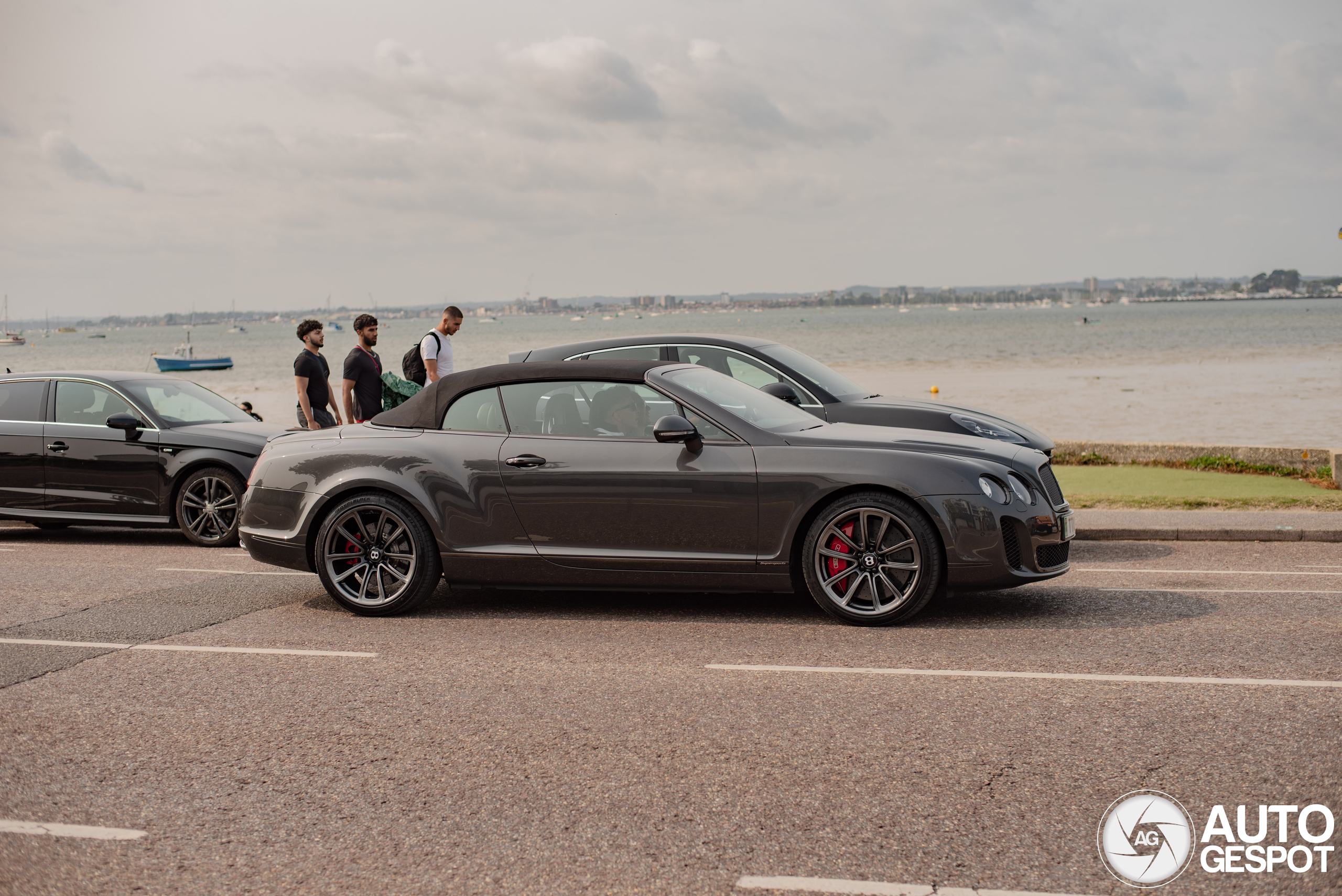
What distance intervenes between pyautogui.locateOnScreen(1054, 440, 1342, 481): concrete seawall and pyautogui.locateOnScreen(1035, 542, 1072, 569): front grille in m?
7.61

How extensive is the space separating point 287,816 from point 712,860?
59.6 inches

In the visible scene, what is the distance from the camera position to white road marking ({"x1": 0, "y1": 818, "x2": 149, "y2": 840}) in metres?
3.92

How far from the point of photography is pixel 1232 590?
25.6 feet

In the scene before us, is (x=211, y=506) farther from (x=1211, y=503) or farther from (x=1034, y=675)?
(x=1211, y=503)

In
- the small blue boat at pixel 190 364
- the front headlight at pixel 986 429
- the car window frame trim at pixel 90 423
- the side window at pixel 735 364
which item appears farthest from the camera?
the small blue boat at pixel 190 364

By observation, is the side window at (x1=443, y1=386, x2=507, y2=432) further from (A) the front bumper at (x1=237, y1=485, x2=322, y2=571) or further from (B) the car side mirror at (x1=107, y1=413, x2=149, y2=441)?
(B) the car side mirror at (x1=107, y1=413, x2=149, y2=441)

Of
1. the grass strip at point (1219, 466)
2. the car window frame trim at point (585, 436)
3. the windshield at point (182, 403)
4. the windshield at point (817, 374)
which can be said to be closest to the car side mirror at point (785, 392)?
the windshield at point (817, 374)

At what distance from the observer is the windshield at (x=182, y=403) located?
37.2 ft

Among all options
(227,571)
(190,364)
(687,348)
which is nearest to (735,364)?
(687,348)

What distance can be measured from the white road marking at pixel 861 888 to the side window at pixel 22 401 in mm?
10102

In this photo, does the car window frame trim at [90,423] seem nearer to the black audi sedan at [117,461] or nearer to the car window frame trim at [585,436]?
the black audi sedan at [117,461]

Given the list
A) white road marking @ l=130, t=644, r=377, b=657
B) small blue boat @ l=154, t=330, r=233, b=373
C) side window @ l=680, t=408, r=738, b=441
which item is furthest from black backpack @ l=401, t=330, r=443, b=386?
small blue boat @ l=154, t=330, r=233, b=373

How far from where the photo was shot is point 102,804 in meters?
4.20

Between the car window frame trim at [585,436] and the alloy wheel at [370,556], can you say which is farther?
the alloy wheel at [370,556]
